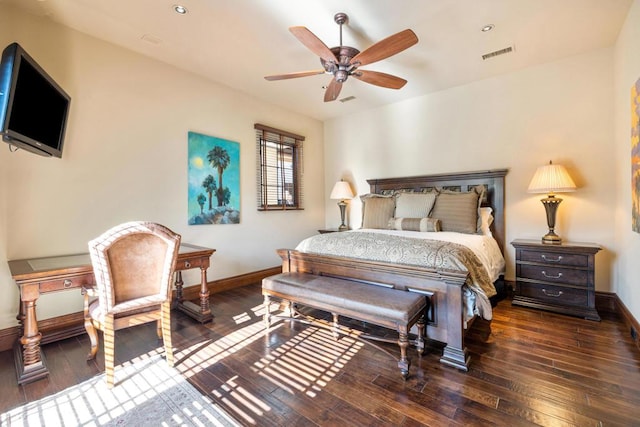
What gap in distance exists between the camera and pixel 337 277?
272 centimetres

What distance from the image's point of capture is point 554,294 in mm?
2977

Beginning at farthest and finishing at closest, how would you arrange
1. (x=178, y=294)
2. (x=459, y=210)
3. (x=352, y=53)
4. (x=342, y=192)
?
(x=342, y=192) → (x=459, y=210) → (x=178, y=294) → (x=352, y=53)

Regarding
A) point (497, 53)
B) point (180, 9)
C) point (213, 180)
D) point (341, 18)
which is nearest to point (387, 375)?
point (341, 18)

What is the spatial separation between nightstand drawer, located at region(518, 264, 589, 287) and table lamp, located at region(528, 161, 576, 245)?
0.30 meters

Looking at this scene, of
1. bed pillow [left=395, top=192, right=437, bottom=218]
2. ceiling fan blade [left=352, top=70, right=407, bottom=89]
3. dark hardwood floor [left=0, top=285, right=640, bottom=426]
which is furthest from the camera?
bed pillow [left=395, top=192, right=437, bottom=218]

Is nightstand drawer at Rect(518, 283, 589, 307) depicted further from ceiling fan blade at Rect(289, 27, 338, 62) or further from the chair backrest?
the chair backrest

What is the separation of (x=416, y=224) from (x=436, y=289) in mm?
1569

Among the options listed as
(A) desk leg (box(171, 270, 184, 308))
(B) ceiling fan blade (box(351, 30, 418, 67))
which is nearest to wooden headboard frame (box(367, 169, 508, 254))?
(B) ceiling fan blade (box(351, 30, 418, 67))

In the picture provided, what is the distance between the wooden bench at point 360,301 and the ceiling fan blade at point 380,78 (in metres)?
2.04

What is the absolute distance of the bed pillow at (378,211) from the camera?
13.2 ft

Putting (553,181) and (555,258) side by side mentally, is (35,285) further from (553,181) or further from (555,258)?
(553,181)

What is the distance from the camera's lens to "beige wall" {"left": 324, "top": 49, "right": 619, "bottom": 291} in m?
3.16

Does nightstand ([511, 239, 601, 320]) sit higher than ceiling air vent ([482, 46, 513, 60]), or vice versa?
ceiling air vent ([482, 46, 513, 60])

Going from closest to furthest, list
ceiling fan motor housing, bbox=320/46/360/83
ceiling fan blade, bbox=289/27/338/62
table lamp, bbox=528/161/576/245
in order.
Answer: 1. ceiling fan blade, bbox=289/27/338/62
2. ceiling fan motor housing, bbox=320/46/360/83
3. table lamp, bbox=528/161/576/245
